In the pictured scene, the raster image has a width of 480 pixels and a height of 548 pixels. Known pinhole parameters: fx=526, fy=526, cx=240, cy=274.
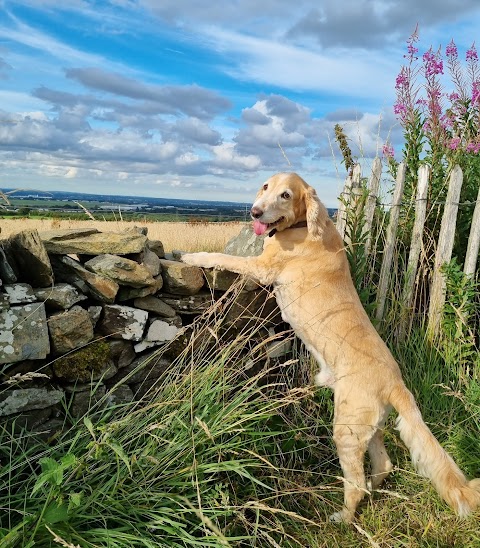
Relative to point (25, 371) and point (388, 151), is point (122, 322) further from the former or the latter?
point (388, 151)

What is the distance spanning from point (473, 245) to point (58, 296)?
426 centimetres

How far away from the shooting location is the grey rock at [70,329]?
378 cm

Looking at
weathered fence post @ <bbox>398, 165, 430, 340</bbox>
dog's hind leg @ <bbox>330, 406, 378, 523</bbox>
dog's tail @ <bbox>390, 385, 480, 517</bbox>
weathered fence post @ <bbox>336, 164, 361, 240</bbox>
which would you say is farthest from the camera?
weathered fence post @ <bbox>398, 165, 430, 340</bbox>

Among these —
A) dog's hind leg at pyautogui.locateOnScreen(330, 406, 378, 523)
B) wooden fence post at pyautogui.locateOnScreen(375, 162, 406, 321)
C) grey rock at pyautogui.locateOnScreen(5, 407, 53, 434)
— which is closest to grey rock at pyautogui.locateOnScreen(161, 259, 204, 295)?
grey rock at pyautogui.locateOnScreen(5, 407, 53, 434)

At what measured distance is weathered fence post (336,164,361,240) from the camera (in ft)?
17.7

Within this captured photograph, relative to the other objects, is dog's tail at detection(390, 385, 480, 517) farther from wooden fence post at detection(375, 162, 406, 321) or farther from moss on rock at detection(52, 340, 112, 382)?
moss on rock at detection(52, 340, 112, 382)

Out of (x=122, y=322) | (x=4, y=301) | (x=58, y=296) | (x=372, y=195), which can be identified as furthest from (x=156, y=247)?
(x=372, y=195)

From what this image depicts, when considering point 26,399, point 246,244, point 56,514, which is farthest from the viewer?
point 246,244

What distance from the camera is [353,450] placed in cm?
379

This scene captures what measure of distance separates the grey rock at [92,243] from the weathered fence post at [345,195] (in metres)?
2.13

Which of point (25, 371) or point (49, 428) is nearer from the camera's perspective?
point (25, 371)

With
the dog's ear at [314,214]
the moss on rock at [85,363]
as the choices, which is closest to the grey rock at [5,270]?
the moss on rock at [85,363]

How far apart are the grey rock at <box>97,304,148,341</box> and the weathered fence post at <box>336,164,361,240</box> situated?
7.65ft

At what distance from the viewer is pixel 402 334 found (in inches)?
214
